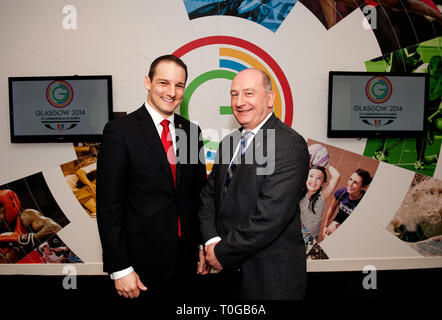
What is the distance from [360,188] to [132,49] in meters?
2.69

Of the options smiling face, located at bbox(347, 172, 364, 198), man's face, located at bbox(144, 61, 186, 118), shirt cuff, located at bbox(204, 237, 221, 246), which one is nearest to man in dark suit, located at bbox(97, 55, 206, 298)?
man's face, located at bbox(144, 61, 186, 118)

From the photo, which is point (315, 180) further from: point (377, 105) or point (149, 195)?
point (149, 195)

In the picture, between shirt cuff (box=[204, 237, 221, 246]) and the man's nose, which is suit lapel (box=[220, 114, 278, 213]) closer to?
shirt cuff (box=[204, 237, 221, 246])

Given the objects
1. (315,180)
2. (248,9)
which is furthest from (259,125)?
(248,9)

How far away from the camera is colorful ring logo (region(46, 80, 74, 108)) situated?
235 cm

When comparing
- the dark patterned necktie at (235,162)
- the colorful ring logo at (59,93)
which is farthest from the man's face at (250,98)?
the colorful ring logo at (59,93)

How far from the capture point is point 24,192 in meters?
2.47

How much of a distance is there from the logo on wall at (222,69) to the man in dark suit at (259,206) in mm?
1092

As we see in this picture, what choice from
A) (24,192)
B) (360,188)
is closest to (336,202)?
(360,188)

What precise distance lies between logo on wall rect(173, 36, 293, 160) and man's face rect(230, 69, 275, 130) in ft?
3.61

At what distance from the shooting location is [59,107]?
7.75 feet

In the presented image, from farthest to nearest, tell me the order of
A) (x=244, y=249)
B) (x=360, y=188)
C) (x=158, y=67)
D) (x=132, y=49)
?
(x=360, y=188) < (x=132, y=49) < (x=158, y=67) < (x=244, y=249)

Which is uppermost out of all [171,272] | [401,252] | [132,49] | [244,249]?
[132,49]

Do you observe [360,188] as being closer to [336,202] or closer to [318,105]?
[336,202]
